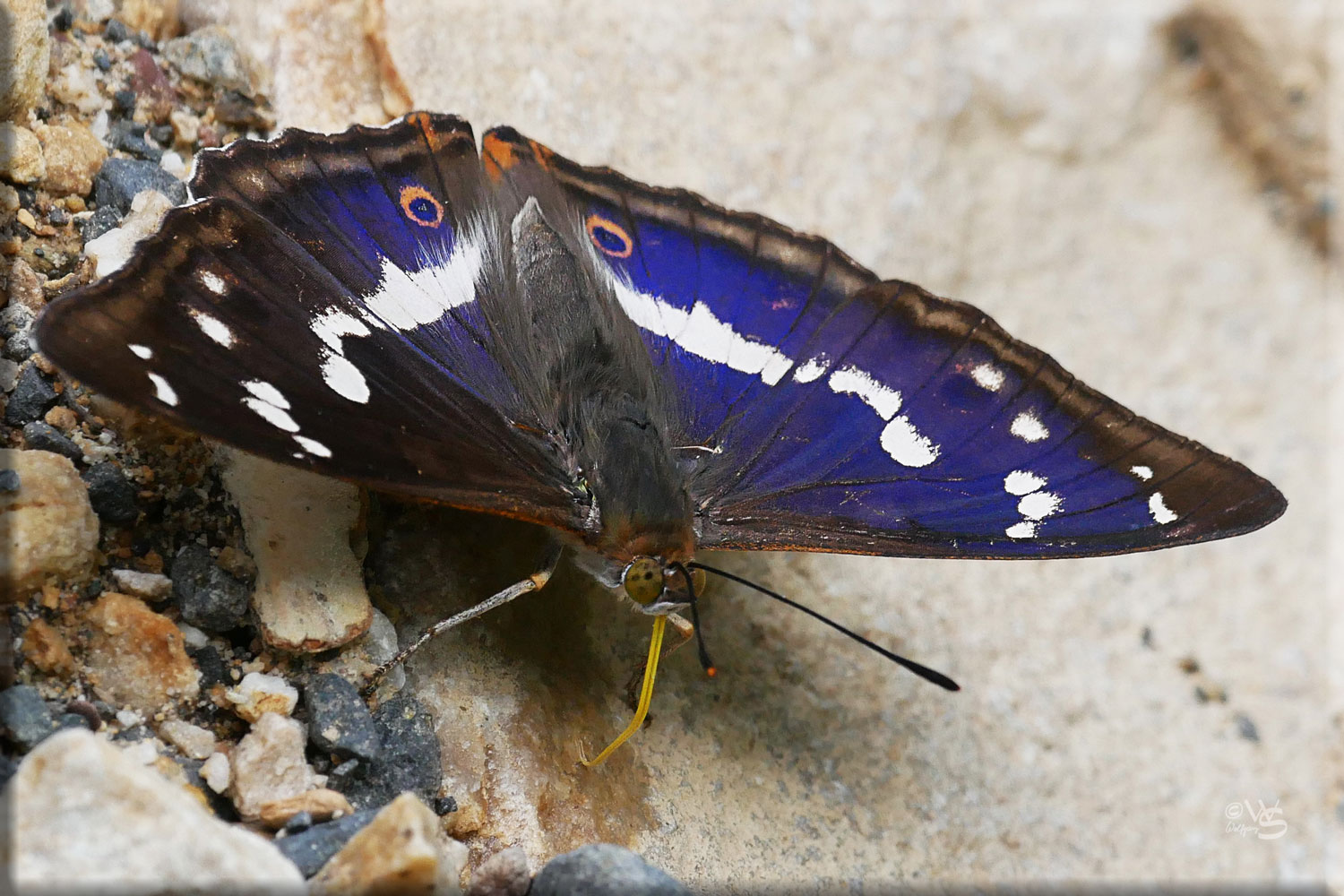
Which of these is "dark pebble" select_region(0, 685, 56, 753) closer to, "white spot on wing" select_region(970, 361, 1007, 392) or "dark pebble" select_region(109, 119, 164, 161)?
"dark pebble" select_region(109, 119, 164, 161)

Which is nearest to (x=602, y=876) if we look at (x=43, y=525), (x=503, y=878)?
(x=503, y=878)

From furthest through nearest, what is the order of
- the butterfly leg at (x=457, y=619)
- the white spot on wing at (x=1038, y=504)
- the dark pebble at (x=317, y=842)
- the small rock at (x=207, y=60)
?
the small rock at (x=207, y=60) → the white spot on wing at (x=1038, y=504) → the butterfly leg at (x=457, y=619) → the dark pebble at (x=317, y=842)

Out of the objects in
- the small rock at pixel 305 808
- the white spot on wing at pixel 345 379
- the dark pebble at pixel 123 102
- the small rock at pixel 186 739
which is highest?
the dark pebble at pixel 123 102

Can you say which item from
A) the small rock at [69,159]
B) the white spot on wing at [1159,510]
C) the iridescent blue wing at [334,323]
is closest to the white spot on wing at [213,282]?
the iridescent blue wing at [334,323]

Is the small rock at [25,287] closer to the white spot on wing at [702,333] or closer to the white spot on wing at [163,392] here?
the white spot on wing at [163,392]

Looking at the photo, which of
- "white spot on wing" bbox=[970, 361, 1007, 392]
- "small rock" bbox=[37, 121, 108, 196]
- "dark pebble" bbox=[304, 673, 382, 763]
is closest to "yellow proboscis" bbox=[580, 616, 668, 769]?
"dark pebble" bbox=[304, 673, 382, 763]

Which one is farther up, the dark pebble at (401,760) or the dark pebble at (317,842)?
the dark pebble at (401,760)

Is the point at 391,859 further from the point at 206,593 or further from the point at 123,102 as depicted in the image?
the point at 123,102

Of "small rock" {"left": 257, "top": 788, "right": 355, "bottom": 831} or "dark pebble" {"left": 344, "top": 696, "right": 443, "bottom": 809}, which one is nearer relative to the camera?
"small rock" {"left": 257, "top": 788, "right": 355, "bottom": 831}

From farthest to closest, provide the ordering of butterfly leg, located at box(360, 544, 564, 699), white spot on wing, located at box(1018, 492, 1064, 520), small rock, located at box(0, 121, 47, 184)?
white spot on wing, located at box(1018, 492, 1064, 520) → small rock, located at box(0, 121, 47, 184) → butterfly leg, located at box(360, 544, 564, 699)
